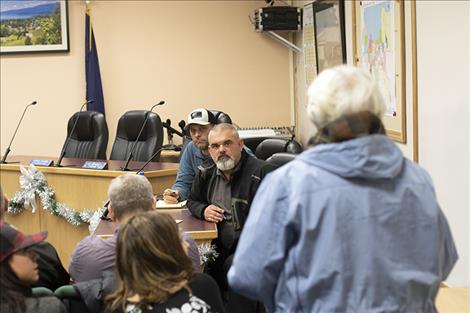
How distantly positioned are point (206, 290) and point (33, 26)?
5938mm

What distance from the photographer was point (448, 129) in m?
3.41

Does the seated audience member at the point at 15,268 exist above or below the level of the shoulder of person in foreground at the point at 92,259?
above

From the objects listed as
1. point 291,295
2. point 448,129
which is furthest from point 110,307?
point 448,129

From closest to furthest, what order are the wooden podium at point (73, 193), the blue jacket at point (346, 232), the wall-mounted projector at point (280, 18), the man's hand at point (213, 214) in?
the blue jacket at point (346, 232), the man's hand at point (213, 214), the wooden podium at point (73, 193), the wall-mounted projector at point (280, 18)

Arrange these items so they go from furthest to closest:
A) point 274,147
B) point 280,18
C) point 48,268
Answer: point 280,18, point 274,147, point 48,268

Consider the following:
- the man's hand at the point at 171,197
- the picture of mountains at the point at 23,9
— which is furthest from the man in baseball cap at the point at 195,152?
the picture of mountains at the point at 23,9

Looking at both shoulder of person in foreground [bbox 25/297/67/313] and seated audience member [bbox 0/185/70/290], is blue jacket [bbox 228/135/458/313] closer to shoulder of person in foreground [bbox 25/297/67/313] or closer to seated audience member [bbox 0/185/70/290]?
shoulder of person in foreground [bbox 25/297/67/313]

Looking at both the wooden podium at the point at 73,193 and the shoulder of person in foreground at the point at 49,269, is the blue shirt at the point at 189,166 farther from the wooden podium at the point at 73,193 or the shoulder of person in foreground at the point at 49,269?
the shoulder of person in foreground at the point at 49,269

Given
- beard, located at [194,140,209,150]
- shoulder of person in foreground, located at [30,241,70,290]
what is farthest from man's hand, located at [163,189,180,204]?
shoulder of person in foreground, located at [30,241,70,290]

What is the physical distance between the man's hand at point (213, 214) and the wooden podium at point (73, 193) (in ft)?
3.60

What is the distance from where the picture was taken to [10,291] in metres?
1.89

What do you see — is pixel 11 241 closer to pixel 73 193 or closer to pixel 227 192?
pixel 227 192

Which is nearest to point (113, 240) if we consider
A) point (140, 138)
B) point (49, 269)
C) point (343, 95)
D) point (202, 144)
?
point (49, 269)

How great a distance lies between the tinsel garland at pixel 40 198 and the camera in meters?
4.56
